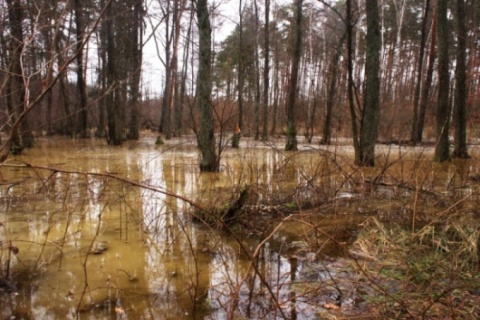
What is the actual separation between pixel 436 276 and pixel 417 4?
1043 inches

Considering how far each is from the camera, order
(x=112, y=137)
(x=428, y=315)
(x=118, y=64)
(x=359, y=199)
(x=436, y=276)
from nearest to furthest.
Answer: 1. (x=428, y=315)
2. (x=436, y=276)
3. (x=359, y=199)
4. (x=112, y=137)
5. (x=118, y=64)

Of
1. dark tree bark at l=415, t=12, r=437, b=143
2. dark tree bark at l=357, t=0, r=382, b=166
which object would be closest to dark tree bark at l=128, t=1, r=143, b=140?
dark tree bark at l=357, t=0, r=382, b=166

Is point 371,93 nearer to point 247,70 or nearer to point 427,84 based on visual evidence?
point 427,84

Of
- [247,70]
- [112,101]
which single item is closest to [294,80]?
[112,101]

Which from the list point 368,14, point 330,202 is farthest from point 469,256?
point 368,14

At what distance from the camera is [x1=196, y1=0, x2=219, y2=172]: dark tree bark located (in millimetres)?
8211

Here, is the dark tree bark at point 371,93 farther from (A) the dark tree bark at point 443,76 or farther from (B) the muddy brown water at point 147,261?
(B) the muddy brown water at point 147,261

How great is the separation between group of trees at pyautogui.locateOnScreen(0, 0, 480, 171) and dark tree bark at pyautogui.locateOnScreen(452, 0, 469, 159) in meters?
0.03

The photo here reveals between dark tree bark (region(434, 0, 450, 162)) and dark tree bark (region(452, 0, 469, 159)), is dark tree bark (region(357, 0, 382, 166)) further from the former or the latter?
dark tree bark (region(452, 0, 469, 159))

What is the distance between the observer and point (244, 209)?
437 cm

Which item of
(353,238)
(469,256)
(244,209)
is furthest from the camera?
(244,209)

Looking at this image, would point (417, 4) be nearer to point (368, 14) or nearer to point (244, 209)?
point (368, 14)

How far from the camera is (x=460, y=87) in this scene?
10.1 meters

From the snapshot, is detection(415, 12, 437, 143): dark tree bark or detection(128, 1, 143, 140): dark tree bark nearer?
detection(415, 12, 437, 143): dark tree bark
